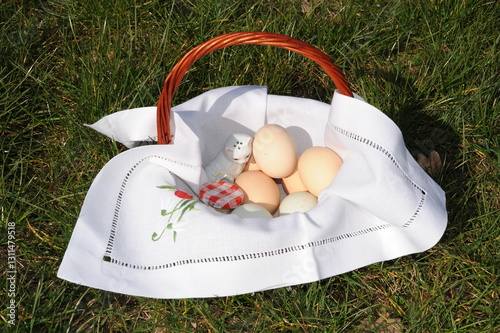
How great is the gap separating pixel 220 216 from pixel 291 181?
38 centimetres

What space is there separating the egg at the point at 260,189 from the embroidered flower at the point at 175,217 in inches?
9.5

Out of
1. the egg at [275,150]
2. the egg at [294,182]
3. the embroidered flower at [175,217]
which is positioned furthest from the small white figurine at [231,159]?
the embroidered flower at [175,217]

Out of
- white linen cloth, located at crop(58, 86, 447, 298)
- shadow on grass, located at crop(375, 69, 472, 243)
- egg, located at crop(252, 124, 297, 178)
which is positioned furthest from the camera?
shadow on grass, located at crop(375, 69, 472, 243)

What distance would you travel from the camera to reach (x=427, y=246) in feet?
4.88

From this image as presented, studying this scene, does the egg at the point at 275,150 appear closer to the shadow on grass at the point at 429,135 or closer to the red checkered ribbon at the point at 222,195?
the red checkered ribbon at the point at 222,195

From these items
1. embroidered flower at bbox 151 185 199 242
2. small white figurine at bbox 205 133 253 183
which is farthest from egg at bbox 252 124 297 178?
embroidered flower at bbox 151 185 199 242

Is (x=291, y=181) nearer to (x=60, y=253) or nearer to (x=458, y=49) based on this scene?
(x=60, y=253)

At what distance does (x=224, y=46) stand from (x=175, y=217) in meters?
0.44

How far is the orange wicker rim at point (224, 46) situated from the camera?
1.45 m

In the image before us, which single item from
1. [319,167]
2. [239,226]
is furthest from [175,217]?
[319,167]

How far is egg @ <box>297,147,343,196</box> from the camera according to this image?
1632mm

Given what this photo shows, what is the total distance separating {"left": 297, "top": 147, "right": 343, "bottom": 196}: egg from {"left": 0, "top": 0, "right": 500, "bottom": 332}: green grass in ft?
0.90

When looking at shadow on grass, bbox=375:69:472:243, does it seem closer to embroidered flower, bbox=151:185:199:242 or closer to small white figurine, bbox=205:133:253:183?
small white figurine, bbox=205:133:253:183

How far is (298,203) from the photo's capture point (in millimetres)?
1616
